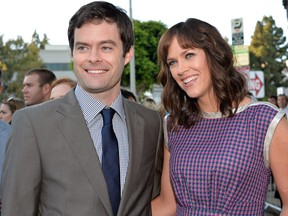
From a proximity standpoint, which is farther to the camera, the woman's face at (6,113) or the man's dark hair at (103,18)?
the woman's face at (6,113)

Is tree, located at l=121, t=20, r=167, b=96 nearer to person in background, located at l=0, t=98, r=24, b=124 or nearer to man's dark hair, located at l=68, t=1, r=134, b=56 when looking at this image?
person in background, located at l=0, t=98, r=24, b=124

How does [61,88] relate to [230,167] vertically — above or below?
above

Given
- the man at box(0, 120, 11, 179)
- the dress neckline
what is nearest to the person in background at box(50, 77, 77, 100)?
the man at box(0, 120, 11, 179)

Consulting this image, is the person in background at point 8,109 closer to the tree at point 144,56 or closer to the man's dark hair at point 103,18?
the man's dark hair at point 103,18

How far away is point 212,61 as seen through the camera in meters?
3.06

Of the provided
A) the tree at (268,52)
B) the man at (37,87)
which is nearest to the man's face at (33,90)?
the man at (37,87)

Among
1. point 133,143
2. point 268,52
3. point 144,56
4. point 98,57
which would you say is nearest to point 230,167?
point 133,143

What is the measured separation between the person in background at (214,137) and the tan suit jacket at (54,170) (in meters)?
0.58

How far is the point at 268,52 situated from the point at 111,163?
2400 inches

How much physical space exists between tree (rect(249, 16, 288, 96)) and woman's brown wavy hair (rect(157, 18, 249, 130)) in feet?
194

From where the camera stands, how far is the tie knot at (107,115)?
2.65m

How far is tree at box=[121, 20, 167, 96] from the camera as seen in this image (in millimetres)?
39000

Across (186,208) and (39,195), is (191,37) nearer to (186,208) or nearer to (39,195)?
(186,208)

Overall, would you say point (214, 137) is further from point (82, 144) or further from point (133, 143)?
point (82, 144)
